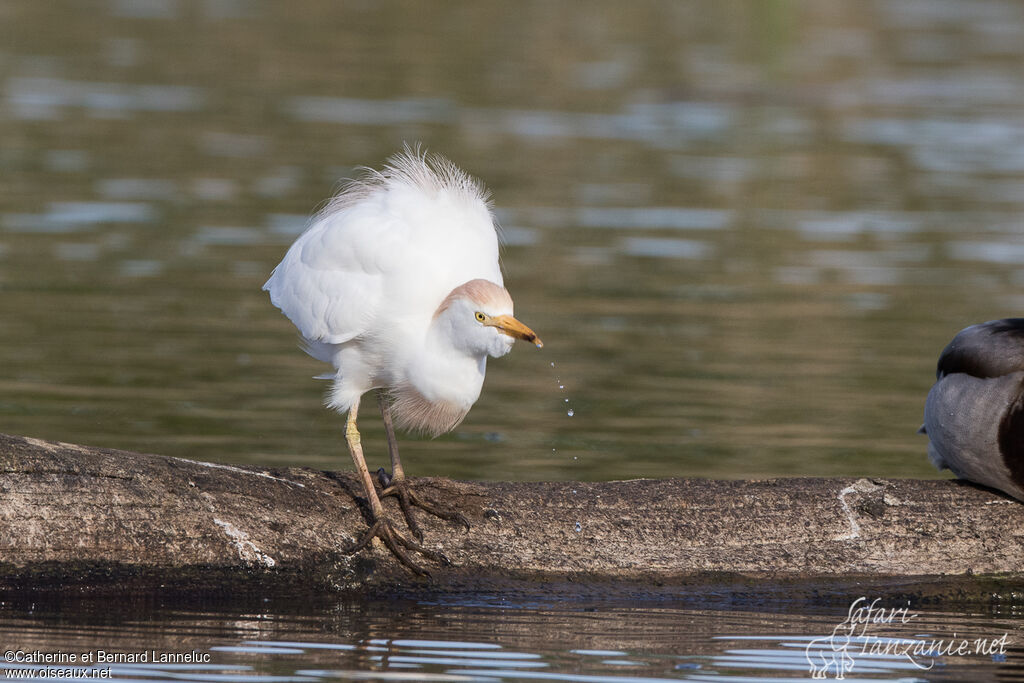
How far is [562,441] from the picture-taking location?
39.0 ft

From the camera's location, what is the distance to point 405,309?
306 inches

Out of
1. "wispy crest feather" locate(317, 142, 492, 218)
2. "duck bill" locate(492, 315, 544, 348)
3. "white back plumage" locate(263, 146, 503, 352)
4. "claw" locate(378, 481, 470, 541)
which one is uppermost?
"wispy crest feather" locate(317, 142, 492, 218)

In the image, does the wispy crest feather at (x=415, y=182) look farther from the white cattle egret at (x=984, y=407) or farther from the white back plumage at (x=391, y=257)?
the white cattle egret at (x=984, y=407)

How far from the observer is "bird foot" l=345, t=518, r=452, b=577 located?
762 cm

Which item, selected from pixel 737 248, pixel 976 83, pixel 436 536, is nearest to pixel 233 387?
pixel 436 536

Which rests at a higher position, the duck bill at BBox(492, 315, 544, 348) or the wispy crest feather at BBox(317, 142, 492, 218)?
the wispy crest feather at BBox(317, 142, 492, 218)

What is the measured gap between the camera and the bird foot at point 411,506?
7.76 metres

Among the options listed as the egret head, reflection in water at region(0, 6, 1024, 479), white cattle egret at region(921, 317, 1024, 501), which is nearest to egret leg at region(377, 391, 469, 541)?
the egret head

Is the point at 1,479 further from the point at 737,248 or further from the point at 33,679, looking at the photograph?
the point at 737,248

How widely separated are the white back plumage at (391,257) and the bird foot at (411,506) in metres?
0.72

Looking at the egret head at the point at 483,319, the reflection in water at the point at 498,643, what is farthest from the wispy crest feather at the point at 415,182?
the reflection in water at the point at 498,643

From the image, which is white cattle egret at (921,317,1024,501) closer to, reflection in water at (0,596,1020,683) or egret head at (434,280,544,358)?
reflection in water at (0,596,1020,683)

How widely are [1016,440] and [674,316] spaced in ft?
26.2

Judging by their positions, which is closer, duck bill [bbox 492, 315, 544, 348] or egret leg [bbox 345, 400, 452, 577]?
duck bill [bbox 492, 315, 544, 348]
